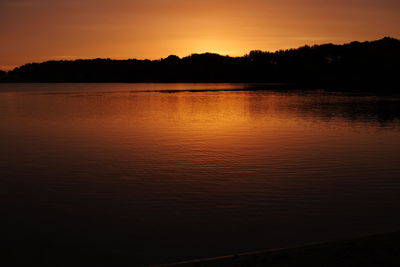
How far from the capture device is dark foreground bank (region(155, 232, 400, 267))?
6965 millimetres

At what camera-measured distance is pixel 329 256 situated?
7.20 m

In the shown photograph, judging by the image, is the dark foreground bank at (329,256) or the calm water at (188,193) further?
the calm water at (188,193)

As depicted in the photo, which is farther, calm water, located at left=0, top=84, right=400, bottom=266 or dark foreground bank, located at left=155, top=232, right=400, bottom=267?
calm water, located at left=0, top=84, right=400, bottom=266

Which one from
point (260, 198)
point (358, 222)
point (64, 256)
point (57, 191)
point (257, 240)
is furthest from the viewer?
point (57, 191)

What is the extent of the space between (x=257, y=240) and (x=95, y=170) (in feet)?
32.5

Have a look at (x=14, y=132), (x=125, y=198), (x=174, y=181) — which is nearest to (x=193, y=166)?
(x=174, y=181)

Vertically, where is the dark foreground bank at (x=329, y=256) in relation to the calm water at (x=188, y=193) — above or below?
above

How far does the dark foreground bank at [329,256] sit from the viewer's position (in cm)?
696

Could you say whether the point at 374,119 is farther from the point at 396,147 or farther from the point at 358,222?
the point at 358,222

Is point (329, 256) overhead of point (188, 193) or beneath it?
overhead

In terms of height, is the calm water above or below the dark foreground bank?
below

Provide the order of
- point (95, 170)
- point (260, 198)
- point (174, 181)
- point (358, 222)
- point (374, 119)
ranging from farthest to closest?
point (374, 119)
point (95, 170)
point (174, 181)
point (260, 198)
point (358, 222)

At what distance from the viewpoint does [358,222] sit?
10.8m

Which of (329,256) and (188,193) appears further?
(188,193)
